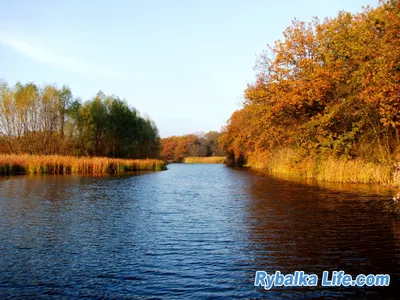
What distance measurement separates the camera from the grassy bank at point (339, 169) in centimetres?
2137

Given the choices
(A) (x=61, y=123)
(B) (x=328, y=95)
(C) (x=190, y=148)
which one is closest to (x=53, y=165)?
(A) (x=61, y=123)

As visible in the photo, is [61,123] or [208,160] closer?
[61,123]

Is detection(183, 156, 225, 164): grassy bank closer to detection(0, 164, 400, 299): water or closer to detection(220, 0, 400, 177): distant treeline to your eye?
detection(220, 0, 400, 177): distant treeline

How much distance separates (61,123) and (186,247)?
44851mm

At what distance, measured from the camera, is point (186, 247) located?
8.68m

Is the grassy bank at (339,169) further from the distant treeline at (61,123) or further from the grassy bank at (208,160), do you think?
the grassy bank at (208,160)

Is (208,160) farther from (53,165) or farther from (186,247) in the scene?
(186,247)

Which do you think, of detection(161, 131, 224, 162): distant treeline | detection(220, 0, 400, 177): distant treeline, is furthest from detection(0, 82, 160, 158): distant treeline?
detection(161, 131, 224, 162): distant treeline

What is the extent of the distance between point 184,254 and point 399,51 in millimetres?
14498

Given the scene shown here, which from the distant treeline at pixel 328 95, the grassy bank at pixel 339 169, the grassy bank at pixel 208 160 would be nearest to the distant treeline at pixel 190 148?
the grassy bank at pixel 208 160

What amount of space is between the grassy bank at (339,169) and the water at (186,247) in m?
6.91

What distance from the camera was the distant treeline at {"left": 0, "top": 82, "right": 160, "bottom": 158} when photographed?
44906 millimetres

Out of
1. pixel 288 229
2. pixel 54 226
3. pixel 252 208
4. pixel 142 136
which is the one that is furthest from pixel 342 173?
pixel 142 136

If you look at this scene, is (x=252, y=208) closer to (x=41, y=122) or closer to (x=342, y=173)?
(x=342, y=173)
